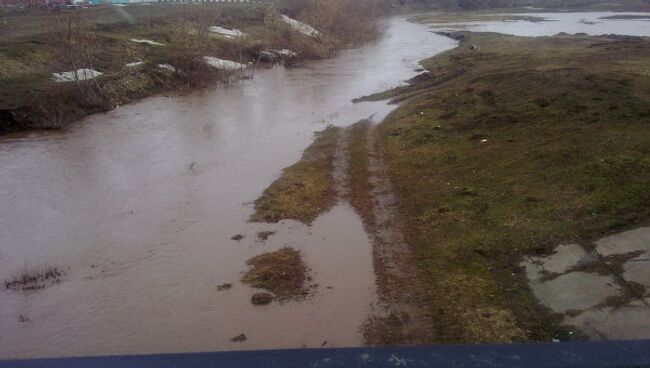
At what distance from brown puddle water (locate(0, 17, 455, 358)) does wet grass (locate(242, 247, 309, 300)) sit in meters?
0.27

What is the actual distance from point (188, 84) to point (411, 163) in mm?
20163

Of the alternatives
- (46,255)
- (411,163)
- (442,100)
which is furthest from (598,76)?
(46,255)

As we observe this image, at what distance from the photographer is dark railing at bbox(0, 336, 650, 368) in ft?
10.0

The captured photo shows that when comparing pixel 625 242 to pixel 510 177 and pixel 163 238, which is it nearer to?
pixel 510 177

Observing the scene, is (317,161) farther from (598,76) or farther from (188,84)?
(188,84)

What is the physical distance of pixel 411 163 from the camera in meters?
17.4

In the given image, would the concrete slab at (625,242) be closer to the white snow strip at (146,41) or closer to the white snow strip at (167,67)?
the white snow strip at (167,67)

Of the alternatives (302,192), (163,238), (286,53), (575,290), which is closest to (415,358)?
(575,290)

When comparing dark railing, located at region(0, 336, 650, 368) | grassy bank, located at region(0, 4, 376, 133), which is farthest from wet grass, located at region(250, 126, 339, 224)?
grassy bank, located at region(0, 4, 376, 133)

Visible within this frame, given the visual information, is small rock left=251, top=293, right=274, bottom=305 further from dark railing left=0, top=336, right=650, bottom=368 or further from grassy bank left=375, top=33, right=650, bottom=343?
dark railing left=0, top=336, right=650, bottom=368

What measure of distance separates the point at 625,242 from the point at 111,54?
32.0 m

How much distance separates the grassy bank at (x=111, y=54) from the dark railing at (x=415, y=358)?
2320 centimetres

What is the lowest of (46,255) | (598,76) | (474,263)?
(46,255)

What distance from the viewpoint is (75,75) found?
2720 cm
